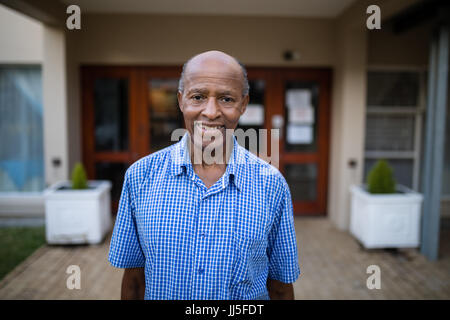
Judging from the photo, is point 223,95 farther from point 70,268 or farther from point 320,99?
point 320,99

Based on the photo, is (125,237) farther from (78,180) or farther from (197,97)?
(78,180)

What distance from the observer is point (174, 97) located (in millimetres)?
5664

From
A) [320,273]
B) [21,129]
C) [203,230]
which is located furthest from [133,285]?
[21,129]

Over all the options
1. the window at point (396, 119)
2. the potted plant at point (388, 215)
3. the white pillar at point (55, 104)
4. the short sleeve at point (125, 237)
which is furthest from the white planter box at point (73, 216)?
the window at point (396, 119)

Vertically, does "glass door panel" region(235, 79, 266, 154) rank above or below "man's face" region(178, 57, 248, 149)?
above

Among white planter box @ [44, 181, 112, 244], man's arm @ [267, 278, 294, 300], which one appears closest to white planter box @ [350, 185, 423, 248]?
white planter box @ [44, 181, 112, 244]

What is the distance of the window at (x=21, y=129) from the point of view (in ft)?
18.7

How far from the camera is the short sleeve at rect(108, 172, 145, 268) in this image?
132cm

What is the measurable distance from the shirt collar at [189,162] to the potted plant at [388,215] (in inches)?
140

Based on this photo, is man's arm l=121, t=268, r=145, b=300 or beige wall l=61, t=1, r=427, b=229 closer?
man's arm l=121, t=268, r=145, b=300

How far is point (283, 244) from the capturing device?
1331 mm

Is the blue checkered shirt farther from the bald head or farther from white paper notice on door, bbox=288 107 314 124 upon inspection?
white paper notice on door, bbox=288 107 314 124

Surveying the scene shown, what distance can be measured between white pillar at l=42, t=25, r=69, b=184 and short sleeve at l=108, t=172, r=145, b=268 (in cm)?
418
